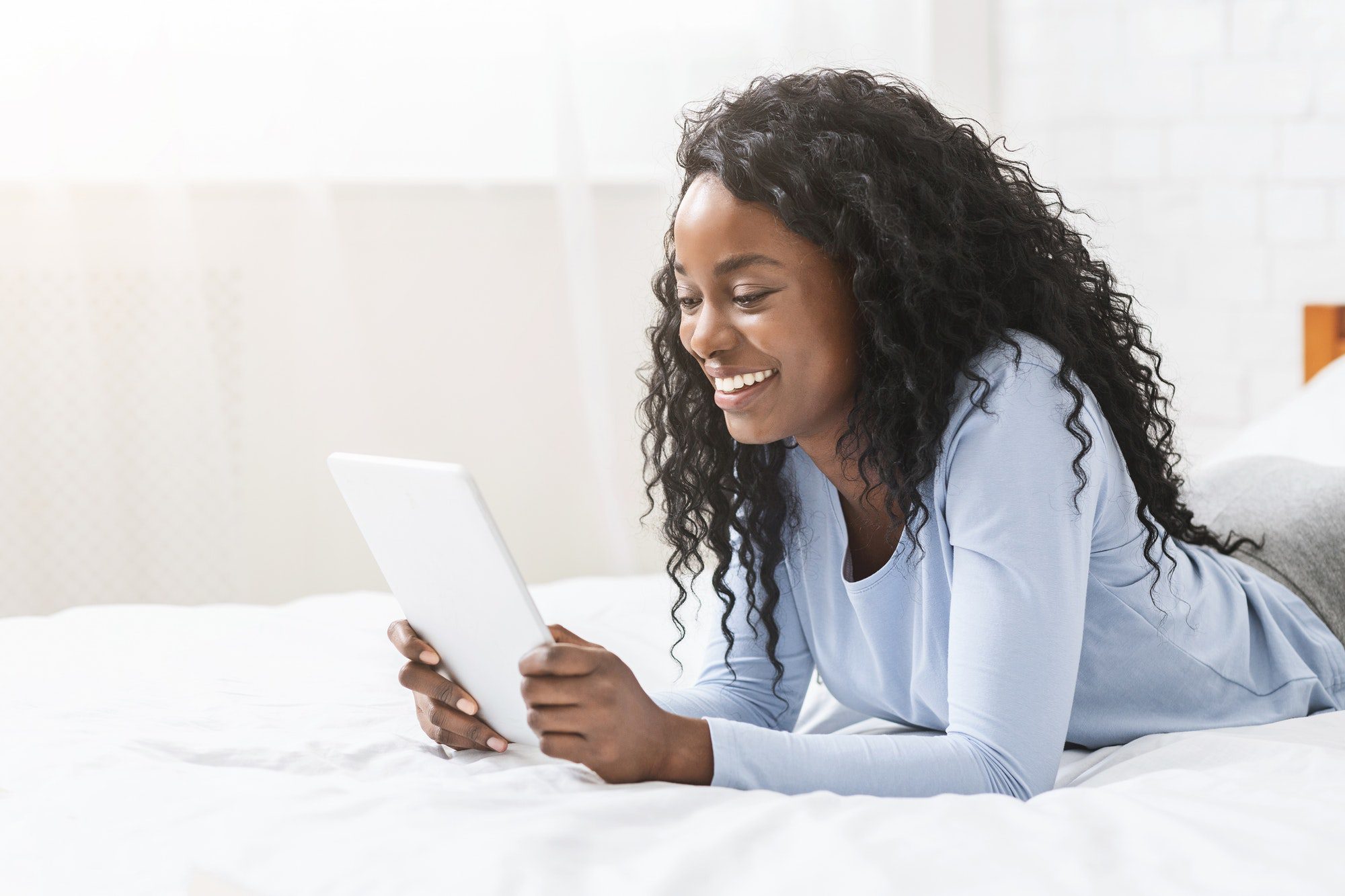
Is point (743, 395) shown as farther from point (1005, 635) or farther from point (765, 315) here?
point (1005, 635)

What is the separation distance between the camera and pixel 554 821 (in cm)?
71

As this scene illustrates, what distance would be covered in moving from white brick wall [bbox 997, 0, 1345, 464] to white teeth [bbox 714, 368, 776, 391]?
Result: 138 cm

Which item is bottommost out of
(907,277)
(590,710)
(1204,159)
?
(590,710)

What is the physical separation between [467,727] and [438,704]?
1.4 inches

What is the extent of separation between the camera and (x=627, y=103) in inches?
101

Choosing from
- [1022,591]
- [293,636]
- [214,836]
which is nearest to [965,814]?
[1022,591]

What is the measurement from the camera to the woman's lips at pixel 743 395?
3.16ft

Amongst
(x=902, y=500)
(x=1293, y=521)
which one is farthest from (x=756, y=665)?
(x=1293, y=521)

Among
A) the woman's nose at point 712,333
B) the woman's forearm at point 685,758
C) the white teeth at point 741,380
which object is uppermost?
the woman's nose at point 712,333

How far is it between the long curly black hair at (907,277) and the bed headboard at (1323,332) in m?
1.35

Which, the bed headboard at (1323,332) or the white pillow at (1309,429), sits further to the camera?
the bed headboard at (1323,332)

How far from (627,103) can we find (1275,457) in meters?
1.53

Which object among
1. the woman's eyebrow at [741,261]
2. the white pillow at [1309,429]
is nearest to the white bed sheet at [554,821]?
the woman's eyebrow at [741,261]

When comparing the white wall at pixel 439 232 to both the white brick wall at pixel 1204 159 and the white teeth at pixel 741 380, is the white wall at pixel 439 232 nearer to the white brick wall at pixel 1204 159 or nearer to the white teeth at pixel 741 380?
the white brick wall at pixel 1204 159
